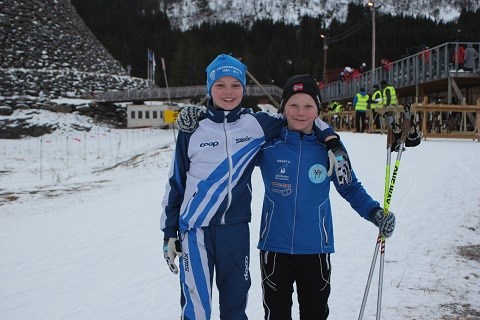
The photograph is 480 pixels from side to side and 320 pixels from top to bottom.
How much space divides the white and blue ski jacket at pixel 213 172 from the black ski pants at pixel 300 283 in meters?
0.36

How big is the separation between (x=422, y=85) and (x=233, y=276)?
880 inches

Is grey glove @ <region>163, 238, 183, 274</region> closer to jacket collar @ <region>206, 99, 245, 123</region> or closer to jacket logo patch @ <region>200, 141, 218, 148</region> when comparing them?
jacket logo patch @ <region>200, 141, 218, 148</region>

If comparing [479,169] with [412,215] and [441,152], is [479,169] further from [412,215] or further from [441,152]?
[412,215]

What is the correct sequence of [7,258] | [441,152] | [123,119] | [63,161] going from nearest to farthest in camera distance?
[7,258] → [441,152] → [63,161] → [123,119]

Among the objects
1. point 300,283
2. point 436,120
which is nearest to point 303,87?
point 300,283

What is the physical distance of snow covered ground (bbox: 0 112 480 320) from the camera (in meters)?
3.98

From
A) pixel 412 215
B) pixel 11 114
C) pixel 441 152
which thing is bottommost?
pixel 412 215

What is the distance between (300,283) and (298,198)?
528 mm

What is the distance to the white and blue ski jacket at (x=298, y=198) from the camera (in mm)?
2852

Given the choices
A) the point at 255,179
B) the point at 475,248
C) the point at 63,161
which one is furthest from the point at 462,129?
the point at 63,161

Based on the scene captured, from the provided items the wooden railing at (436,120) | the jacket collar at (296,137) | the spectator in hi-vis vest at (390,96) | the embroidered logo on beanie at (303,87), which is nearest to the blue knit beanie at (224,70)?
the embroidered logo on beanie at (303,87)

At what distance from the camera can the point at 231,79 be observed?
9.70ft

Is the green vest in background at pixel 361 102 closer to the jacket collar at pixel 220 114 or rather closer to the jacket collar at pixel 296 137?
the jacket collar at pixel 296 137

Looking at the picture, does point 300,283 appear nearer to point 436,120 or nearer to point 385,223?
point 385,223
